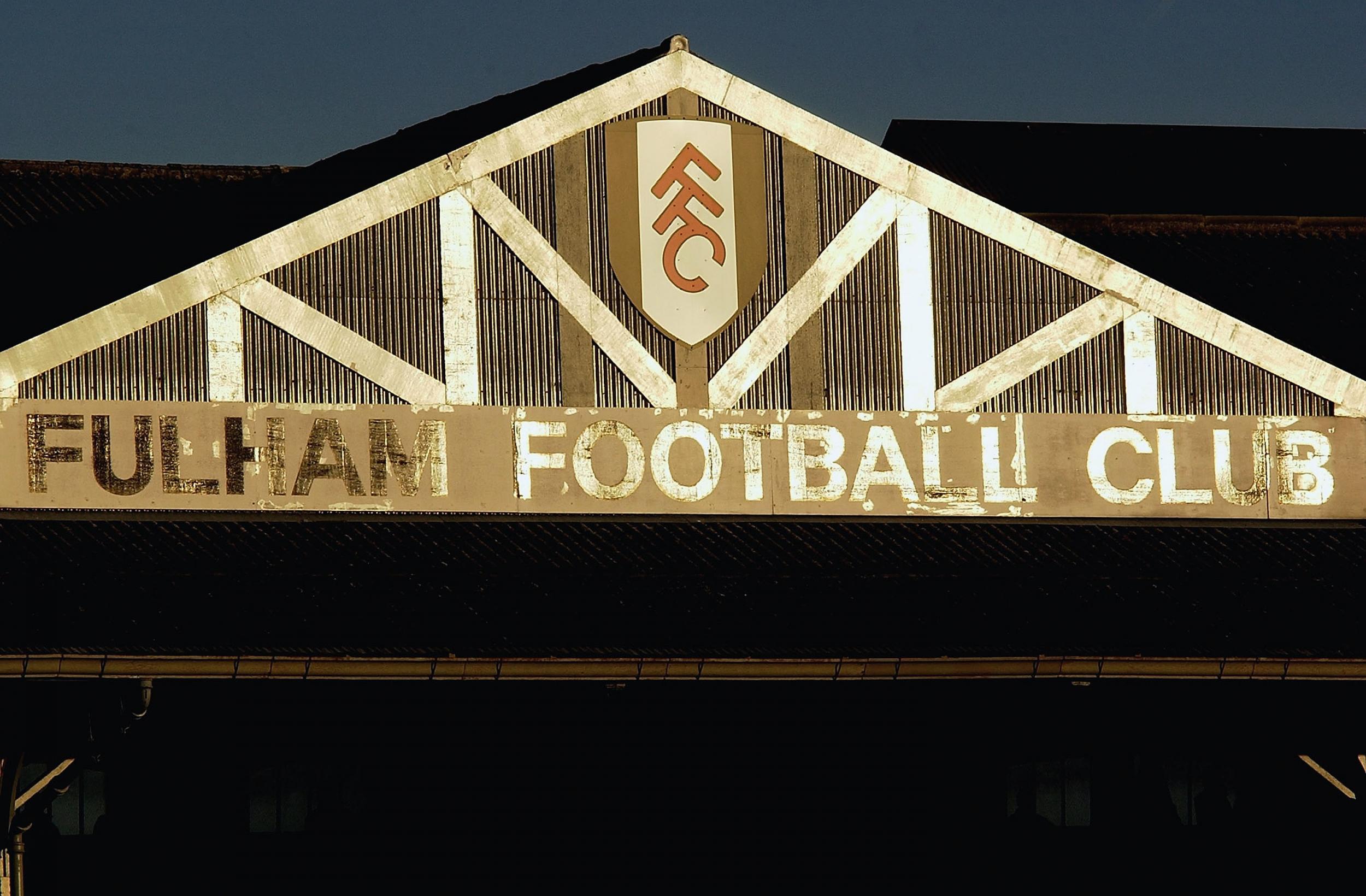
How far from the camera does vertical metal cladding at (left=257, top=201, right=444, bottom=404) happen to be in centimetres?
2106

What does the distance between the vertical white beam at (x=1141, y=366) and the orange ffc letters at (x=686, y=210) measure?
4.62m

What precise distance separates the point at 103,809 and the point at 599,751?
19.1 feet

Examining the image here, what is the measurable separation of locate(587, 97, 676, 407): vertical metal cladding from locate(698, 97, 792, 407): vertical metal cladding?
61cm

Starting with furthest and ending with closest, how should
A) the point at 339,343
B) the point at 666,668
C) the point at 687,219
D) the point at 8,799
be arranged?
the point at 687,219, the point at 339,343, the point at 8,799, the point at 666,668

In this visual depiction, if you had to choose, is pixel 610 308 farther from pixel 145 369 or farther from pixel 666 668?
pixel 145 369

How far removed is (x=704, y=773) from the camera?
24344 mm

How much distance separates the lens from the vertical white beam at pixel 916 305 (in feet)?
72.9

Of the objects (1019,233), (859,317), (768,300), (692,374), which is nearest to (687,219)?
(768,300)

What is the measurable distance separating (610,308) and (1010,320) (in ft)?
14.5

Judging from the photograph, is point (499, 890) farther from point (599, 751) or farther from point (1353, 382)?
point (1353, 382)

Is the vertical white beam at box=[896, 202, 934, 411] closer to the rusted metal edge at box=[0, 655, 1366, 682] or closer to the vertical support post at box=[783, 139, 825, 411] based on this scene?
the vertical support post at box=[783, 139, 825, 411]

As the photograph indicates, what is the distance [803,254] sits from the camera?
22.2 metres

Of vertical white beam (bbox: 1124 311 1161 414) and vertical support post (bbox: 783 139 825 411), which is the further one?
vertical white beam (bbox: 1124 311 1161 414)

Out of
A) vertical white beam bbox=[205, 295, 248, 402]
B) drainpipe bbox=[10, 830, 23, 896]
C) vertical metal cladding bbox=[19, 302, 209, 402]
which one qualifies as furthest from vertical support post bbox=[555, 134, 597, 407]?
drainpipe bbox=[10, 830, 23, 896]
